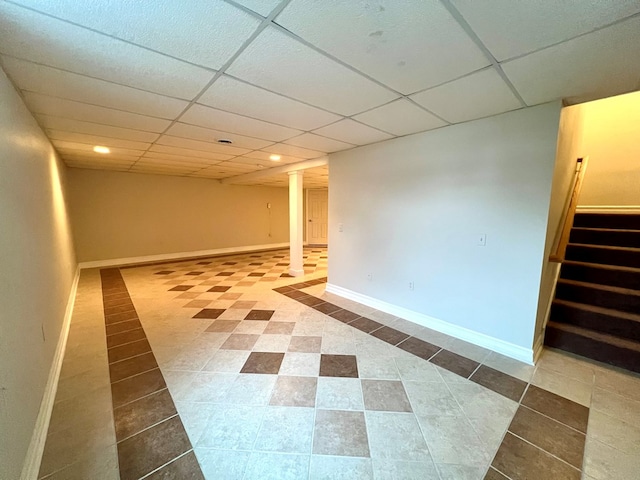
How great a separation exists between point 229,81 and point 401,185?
7.64ft

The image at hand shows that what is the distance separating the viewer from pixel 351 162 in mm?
3854

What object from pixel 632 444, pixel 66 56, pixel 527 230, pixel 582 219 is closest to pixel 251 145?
pixel 66 56

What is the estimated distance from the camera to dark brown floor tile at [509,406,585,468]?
1460mm

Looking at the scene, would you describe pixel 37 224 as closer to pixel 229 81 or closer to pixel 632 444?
pixel 229 81

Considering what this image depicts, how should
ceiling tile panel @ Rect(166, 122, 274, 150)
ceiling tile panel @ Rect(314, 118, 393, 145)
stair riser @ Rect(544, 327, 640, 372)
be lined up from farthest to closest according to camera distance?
ceiling tile panel @ Rect(166, 122, 274, 150) < ceiling tile panel @ Rect(314, 118, 393, 145) < stair riser @ Rect(544, 327, 640, 372)

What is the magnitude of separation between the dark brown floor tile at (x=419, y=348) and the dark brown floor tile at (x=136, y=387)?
2.29 meters

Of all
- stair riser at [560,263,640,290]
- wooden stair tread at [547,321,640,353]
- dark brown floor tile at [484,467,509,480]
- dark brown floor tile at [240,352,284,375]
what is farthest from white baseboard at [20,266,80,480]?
stair riser at [560,263,640,290]

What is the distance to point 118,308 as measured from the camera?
3615mm

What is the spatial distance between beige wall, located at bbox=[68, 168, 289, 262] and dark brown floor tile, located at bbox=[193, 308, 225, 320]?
4.58m

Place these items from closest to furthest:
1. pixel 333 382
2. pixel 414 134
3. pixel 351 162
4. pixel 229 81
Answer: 1. pixel 229 81
2. pixel 333 382
3. pixel 414 134
4. pixel 351 162

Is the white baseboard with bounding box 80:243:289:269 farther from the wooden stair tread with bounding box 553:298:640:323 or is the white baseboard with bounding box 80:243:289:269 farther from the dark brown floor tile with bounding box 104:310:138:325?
the wooden stair tread with bounding box 553:298:640:323

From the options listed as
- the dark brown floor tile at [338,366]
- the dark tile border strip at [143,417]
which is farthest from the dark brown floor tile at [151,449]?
the dark brown floor tile at [338,366]

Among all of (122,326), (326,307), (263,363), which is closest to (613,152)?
(326,307)

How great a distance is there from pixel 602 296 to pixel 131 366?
500 centimetres
